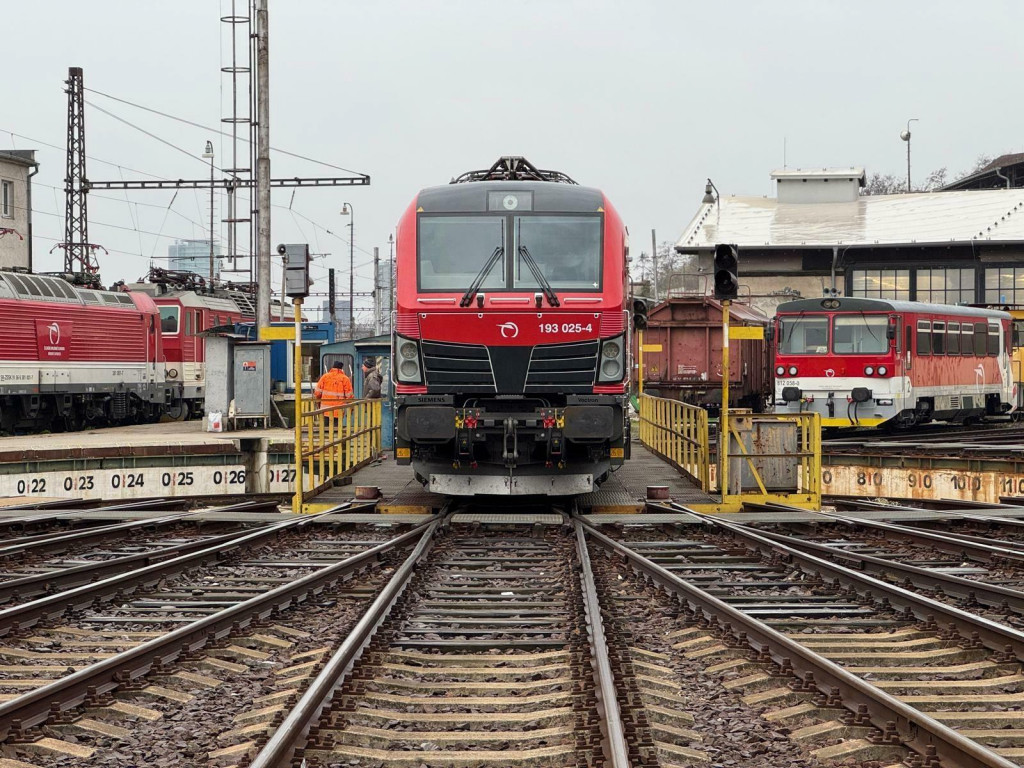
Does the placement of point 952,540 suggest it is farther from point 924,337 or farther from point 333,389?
point 924,337

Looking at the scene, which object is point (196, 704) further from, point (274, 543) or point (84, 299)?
point (84, 299)

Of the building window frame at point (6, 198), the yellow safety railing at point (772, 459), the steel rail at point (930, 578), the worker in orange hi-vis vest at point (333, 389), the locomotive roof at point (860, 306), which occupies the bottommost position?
the steel rail at point (930, 578)

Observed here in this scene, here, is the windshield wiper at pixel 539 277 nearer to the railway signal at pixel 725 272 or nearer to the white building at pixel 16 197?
the railway signal at pixel 725 272

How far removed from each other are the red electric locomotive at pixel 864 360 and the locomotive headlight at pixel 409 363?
45.2ft

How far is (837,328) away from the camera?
24188mm

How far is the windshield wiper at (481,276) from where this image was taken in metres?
11.9

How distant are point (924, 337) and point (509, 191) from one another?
1532 cm

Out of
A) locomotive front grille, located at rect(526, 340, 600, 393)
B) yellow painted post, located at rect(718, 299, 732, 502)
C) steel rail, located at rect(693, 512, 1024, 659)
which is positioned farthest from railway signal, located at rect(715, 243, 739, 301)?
steel rail, located at rect(693, 512, 1024, 659)

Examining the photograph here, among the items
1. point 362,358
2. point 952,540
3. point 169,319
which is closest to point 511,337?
point 952,540

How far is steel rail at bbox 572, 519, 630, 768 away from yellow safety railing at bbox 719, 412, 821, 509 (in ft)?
17.7

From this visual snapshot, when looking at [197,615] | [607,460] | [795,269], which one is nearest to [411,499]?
[607,460]

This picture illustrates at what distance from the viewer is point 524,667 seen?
21.1ft

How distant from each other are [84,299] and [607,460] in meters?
19.9

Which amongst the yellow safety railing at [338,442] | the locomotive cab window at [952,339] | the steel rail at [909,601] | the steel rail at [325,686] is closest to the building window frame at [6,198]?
the yellow safety railing at [338,442]
